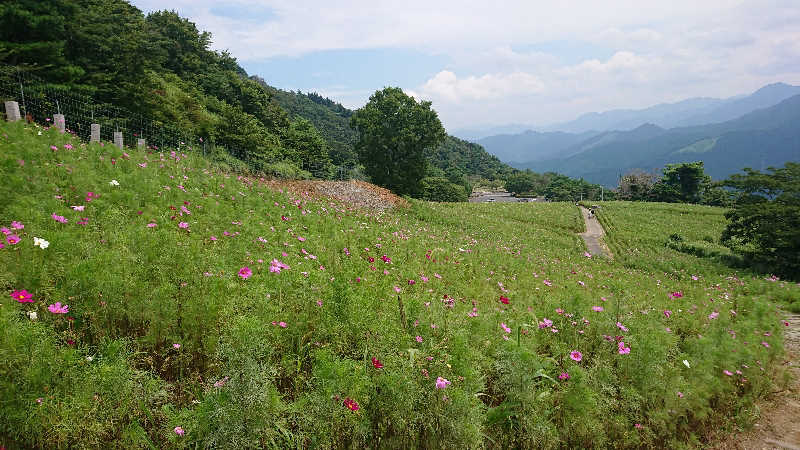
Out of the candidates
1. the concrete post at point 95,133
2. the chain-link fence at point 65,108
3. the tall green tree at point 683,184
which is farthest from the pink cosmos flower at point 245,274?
the tall green tree at point 683,184

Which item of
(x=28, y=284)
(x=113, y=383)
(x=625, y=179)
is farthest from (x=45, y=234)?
(x=625, y=179)

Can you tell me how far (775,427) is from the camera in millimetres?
5027

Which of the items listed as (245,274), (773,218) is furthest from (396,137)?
(245,274)

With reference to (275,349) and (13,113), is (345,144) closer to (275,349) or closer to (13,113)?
(13,113)

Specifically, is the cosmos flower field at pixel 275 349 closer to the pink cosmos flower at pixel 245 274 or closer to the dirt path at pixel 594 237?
the pink cosmos flower at pixel 245 274

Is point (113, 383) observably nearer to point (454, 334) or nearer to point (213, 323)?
point (213, 323)

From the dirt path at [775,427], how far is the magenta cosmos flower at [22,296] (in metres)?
7.05

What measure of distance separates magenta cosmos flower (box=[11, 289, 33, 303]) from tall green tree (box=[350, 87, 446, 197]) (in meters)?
33.2

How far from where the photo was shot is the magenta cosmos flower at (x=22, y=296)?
2.85 metres

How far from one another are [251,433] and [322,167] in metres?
41.9

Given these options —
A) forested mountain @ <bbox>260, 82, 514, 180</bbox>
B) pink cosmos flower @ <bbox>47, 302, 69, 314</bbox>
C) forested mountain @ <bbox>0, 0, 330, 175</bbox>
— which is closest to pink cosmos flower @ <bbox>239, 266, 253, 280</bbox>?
pink cosmos flower @ <bbox>47, 302, 69, 314</bbox>

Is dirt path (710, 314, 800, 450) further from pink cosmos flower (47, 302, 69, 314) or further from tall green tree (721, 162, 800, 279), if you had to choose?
tall green tree (721, 162, 800, 279)

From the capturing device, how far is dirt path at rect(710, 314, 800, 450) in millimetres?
4559

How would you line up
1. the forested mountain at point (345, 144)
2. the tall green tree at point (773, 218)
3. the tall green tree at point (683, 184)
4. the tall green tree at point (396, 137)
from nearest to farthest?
the tall green tree at point (773, 218)
the tall green tree at point (396, 137)
the tall green tree at point (683, 184)
the forested mountain at point (345, 144)
